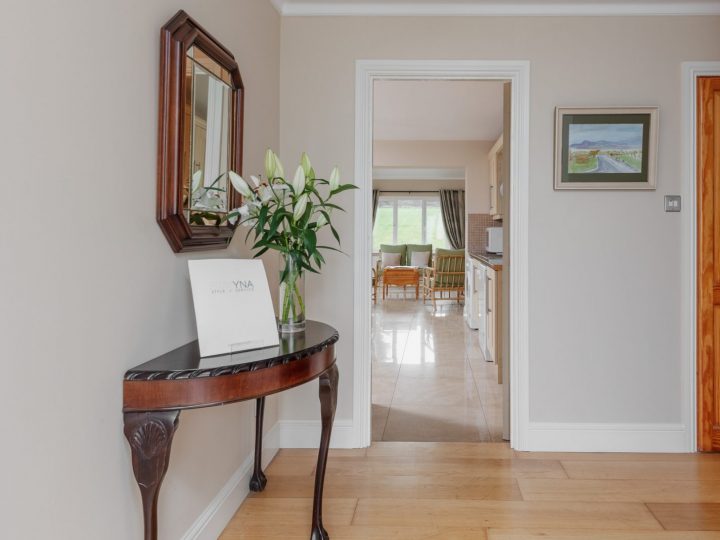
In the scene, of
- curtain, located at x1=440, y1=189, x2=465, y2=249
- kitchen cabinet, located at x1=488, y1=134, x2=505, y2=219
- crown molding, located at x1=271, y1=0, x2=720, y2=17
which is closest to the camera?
crown molding, located at x1=271, y1=0, x2=720, y2=17

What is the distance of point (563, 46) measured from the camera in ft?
8.86

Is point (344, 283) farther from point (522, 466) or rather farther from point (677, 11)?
point (677, 11)

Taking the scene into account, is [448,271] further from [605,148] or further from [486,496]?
[486,496]

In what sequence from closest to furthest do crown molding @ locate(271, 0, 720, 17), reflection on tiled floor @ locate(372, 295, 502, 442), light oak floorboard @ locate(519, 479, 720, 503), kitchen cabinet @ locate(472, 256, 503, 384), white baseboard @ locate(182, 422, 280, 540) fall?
white baseboard @ locate(182, 422, 280, 540)
light oak floorboard @ locate(519, 479, 720, 503)
crown molding @ locate(271, 0, 720, 17)
reflection on tiled floor @ locate(372, 295, 502, 442)
kitchen cabinet @ locate(472, 256, 503, 384)

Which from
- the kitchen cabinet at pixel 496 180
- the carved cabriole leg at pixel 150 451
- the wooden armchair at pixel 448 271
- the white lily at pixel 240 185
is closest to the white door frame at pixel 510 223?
the white lily at pixel 240 185

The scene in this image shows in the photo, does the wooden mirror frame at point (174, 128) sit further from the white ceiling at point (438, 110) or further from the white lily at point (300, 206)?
the white ceiling at point (438, 110)

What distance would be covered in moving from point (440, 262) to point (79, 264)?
25.0 ft

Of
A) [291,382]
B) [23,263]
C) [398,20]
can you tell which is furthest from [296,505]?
[398,20]

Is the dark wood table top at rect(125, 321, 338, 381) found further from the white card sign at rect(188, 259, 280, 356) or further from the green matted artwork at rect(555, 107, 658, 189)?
the green matted artwork at rect(555, 107, 658, 189)

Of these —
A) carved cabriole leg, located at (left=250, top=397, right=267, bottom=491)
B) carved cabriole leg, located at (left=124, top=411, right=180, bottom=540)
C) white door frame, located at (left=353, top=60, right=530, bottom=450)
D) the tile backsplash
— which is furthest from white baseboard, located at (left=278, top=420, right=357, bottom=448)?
the tile backsplash

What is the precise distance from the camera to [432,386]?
396 cm

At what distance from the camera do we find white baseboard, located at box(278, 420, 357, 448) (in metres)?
2.78

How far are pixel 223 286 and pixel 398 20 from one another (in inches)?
76.7

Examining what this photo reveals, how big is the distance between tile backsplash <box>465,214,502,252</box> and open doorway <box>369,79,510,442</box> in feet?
0.05
